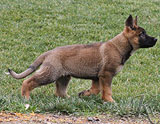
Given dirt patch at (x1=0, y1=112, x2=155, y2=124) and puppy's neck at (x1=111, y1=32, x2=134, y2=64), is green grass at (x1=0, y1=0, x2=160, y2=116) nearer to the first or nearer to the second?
dirt patch at (x1=0, y1=112, x2=155, y2=124)

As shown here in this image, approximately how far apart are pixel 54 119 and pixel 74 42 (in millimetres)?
7414

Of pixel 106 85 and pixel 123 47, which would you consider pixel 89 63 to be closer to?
pixel 106 85

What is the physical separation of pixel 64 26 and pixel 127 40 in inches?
249

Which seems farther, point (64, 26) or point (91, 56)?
point (64, 26)

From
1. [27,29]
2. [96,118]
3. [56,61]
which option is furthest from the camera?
[27,29]

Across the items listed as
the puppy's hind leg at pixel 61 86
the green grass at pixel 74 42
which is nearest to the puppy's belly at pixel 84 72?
the puppy's hind leg at pixel 61 86

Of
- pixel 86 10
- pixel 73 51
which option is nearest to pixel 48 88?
pixel 73 51

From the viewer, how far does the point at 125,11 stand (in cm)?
1570

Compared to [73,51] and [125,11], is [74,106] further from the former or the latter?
[125,11]

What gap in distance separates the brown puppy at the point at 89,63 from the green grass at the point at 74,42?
0.30 metres

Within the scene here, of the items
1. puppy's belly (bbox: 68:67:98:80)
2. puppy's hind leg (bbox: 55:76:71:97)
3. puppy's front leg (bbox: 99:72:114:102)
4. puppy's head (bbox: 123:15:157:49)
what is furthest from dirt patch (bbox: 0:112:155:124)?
puppy's head (bbox: 123:15:157:49)

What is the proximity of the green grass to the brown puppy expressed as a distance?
0.30 meters

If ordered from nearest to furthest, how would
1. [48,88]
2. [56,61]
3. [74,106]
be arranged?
1. [74,106]
2. [56,61]
3. [48,88]

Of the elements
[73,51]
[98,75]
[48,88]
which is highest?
[73,51]
